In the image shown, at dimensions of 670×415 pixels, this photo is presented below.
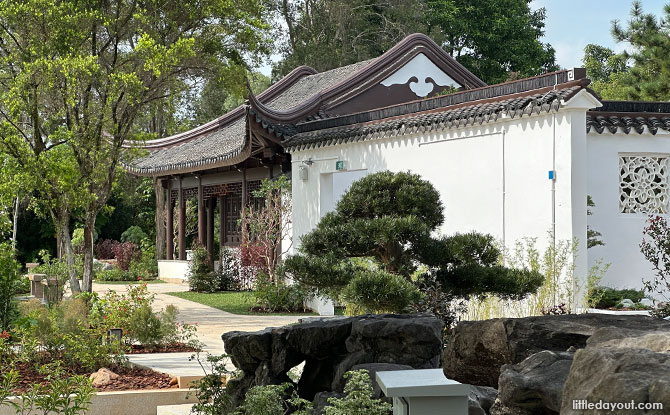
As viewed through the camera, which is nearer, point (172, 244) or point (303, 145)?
point (303, 145)

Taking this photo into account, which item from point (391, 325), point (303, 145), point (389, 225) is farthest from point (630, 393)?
point (303, 145)

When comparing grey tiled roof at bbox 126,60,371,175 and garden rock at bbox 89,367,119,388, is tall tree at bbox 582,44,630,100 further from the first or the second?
garden rock at bbox 89,367,119,388

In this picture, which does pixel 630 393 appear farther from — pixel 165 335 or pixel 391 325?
pixel 165 335

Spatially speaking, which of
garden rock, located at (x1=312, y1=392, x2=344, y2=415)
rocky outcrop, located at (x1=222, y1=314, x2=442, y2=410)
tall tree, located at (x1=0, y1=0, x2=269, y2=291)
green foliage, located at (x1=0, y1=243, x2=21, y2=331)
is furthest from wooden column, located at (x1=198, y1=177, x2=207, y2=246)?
garden rock, located at (x1=312, y1=392, x2=344, y2=415)

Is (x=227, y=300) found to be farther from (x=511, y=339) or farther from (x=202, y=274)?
(x=511, y=339)

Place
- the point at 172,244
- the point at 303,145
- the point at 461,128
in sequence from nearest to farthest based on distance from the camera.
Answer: the point at 461,128 → the point at 303,145 → the point at 172,244

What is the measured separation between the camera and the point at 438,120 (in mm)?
12109

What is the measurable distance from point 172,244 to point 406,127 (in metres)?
12.1

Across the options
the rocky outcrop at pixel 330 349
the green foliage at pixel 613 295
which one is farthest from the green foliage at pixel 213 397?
the green foliage at pixel 613 295

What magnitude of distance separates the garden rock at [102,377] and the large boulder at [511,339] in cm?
326

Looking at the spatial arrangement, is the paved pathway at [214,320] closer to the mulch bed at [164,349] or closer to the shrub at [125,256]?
the mulch bed at [164,349]

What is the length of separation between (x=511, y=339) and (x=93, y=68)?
9001mm

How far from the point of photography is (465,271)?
7.43m

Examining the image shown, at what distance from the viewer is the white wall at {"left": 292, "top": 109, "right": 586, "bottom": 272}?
10078 mm
